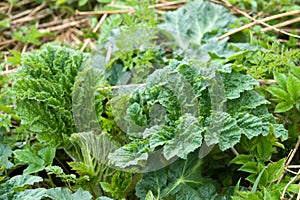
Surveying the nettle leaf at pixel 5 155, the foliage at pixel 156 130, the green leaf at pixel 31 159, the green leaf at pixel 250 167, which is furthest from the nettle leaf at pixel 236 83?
the nettle leaf at pixel 5 155

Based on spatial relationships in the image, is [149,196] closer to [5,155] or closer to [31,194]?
[31,194]

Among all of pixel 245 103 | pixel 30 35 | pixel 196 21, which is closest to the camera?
pixel 245 103

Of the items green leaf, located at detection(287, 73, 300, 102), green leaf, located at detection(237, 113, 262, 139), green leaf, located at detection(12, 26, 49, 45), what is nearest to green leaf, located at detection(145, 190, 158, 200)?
green leaf, located at detection(237, 113, 262, 139)

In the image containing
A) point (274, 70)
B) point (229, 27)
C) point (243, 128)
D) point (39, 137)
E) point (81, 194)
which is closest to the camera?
point (81, 194)

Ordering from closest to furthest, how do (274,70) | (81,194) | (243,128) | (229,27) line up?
(81,194) → (243,128) → (274,70) → (229,27)

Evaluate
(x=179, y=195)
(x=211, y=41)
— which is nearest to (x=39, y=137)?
(x=179, y=195)

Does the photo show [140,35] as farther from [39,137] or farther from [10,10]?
[10,10]

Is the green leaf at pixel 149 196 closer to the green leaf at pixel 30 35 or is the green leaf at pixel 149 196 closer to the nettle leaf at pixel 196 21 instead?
the nettle leaf at pixel 196 21

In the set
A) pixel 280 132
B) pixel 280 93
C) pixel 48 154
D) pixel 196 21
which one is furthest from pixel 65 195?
pixel 196 21
